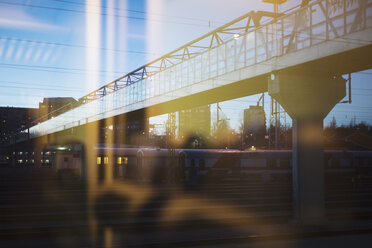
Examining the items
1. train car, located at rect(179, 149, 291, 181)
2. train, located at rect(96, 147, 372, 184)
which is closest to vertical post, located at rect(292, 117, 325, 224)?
train, located at rect(96, 147, 372, 184)

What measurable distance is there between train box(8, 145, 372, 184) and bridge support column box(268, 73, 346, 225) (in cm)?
1873

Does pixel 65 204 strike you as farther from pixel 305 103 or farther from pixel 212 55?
pixel 305 103

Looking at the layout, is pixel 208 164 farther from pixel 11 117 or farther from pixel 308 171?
pixel 11 117

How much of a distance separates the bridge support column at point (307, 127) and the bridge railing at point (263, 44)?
1.25m

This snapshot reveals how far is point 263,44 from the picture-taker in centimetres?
1538

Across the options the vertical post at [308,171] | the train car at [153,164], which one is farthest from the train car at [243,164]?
the vertical post at [308,171]

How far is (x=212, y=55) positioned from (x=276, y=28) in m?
4.47

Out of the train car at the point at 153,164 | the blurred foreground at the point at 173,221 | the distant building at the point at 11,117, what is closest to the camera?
the blurred foreground at the point at 173,221

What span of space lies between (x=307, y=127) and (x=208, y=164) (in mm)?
20445

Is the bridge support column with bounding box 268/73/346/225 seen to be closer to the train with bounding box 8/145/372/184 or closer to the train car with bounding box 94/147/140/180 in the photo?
the train with bounding box 8/145/372/184

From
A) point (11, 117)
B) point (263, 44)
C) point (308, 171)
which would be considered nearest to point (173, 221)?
point (308, 171)

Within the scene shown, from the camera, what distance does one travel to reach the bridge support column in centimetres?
1404

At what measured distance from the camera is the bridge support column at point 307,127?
14039 millimetres

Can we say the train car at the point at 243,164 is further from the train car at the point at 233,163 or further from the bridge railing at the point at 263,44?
the bridge railing at the point at 263,44
